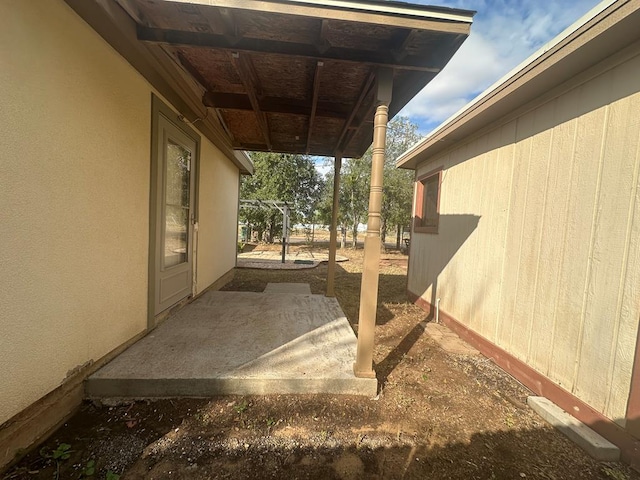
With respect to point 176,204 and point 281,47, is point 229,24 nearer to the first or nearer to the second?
point 281,47

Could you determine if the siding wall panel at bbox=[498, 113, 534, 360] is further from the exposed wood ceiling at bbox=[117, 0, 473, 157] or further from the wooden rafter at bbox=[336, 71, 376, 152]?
the wooden rafter at bbox=[336, 71, 376, 152]

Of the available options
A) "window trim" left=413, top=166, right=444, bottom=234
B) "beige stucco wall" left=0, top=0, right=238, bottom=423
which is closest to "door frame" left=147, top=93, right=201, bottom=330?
"beige stucco wall" left=0, top=0, right=238, bottom=423

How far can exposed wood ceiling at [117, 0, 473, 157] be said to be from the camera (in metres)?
1.76

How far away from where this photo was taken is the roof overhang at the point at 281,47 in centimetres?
174

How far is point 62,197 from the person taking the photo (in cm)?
173

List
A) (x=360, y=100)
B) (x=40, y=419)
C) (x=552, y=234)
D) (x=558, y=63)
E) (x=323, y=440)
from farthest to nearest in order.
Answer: (x=360, y=100), (x=552, y=234), (x=558, y=63), (x=323, y=440), (x=40, y=419)

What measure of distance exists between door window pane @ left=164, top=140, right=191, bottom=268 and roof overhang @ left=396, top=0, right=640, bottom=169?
3.63 metres

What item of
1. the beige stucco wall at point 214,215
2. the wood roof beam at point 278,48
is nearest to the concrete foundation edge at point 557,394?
the wood roof beam at point 278,48

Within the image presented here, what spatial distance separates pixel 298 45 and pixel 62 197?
2011mm

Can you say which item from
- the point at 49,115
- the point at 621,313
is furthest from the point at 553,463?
the point at 49,115

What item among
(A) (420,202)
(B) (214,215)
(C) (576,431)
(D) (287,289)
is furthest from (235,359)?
(A) (420,202)

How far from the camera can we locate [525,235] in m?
2.65

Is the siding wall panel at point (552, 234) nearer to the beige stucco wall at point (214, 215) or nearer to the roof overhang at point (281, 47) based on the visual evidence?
the roof overhang at point (281, 47)

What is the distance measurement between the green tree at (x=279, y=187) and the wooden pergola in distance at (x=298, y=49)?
12.6 meters
